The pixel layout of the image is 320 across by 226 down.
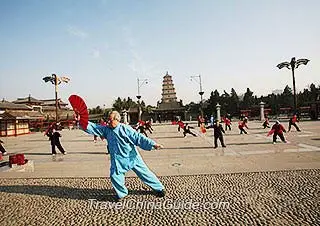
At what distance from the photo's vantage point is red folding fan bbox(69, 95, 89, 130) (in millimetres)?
5941

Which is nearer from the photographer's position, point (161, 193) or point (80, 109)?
point (161, 193)

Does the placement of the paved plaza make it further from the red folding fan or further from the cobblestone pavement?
the red folding fan

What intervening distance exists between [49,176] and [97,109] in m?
76.8

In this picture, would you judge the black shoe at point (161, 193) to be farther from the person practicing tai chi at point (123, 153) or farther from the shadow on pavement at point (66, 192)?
the shadow on pavement at point (66, 192)

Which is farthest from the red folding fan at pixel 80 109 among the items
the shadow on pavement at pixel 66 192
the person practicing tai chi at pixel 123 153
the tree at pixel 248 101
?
the tree at pixel 248 101

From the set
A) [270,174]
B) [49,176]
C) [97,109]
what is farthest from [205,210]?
[97,109]

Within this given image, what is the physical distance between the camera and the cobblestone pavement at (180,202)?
4.55m

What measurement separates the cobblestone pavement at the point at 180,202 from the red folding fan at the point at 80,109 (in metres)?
1.64

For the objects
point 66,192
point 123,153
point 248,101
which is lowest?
point 66,192

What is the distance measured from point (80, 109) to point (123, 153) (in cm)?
137

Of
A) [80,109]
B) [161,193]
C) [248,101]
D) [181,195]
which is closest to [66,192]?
[80,109]

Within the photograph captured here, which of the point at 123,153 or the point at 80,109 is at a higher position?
the point at 80,109

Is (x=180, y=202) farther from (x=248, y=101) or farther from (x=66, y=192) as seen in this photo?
(x=248, y=101)

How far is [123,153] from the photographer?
5695mm
